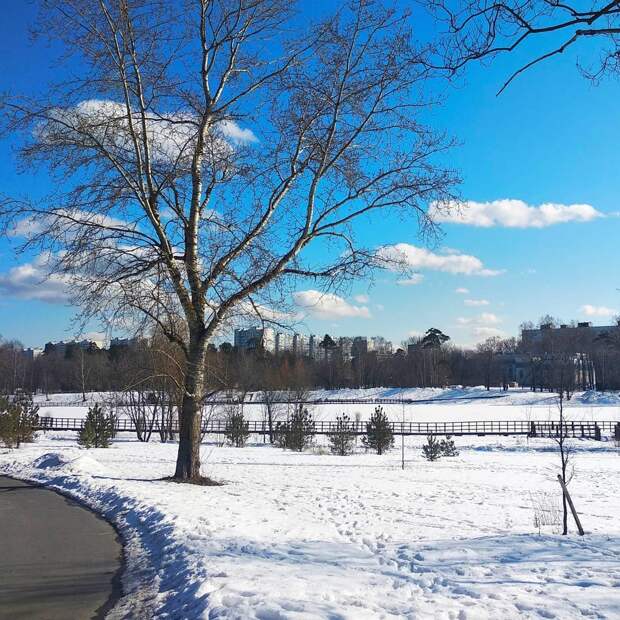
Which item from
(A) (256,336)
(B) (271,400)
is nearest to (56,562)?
(A) (256,336)

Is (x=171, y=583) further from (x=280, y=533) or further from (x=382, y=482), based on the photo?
(x=382, y=482)

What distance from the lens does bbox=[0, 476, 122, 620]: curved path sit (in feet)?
18.7

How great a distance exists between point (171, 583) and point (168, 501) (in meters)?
4.66

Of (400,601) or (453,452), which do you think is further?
(453,452)

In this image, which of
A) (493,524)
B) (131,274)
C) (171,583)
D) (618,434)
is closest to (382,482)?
(493,524)

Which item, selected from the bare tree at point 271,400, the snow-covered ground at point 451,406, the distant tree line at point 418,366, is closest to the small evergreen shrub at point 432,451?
the snow-covered ground at point 451,406

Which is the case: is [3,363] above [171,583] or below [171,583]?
above

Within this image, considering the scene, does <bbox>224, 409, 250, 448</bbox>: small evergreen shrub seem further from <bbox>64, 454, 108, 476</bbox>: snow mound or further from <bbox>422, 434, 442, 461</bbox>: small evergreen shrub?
<bbox>64, 454, 108, 476</bbox>: snow mound

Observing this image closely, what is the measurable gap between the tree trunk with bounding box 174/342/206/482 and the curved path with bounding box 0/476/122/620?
2.64 m

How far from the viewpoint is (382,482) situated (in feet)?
55.5

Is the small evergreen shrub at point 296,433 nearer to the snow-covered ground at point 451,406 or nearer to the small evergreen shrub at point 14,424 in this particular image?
the small evergreen shrub at point 14,424

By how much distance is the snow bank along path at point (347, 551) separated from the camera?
5.39 metres

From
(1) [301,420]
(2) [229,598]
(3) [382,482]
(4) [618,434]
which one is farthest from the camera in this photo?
(4) [618,434]

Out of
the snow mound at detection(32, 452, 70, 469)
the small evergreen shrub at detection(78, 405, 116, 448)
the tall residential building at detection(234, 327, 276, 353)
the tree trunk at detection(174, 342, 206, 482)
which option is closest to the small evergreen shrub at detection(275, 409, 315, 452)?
the small evergreen shrub at detection(78, 405, 116, 448)
